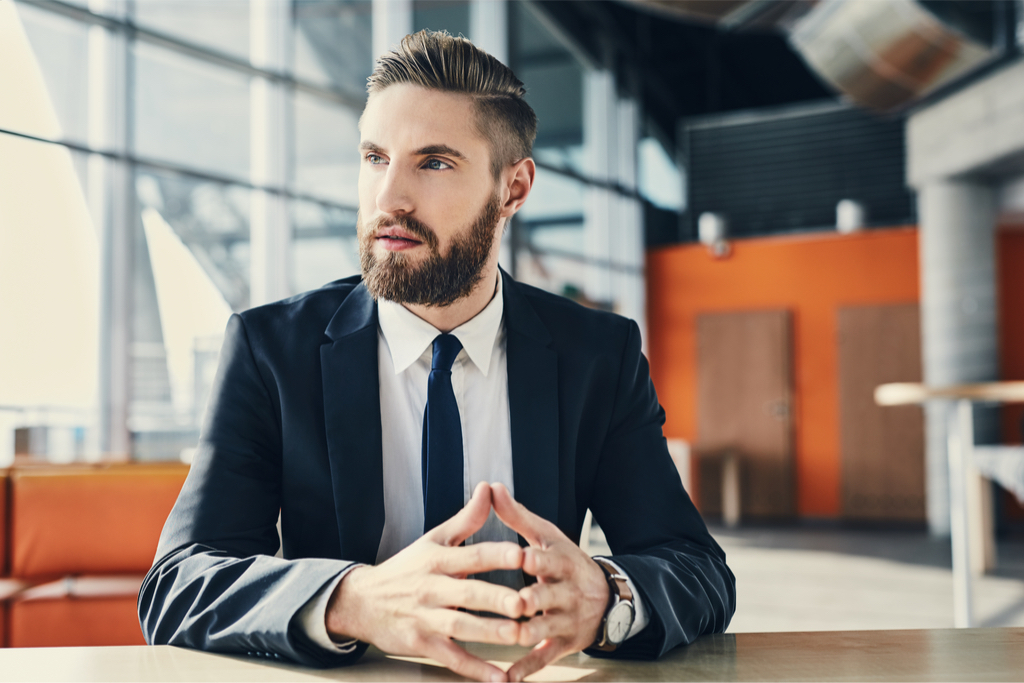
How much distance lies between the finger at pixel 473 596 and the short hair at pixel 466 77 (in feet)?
2.13

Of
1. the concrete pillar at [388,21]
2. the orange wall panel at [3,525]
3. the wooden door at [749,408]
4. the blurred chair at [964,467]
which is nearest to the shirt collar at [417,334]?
the orange wall panel at [3,525]

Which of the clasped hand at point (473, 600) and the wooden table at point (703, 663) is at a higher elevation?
the clasped hand at point (473, 600)

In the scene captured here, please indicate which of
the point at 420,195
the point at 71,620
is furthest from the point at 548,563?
Result: the point at 71,620

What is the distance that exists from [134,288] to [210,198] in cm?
90

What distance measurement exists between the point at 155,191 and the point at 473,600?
5.80 m

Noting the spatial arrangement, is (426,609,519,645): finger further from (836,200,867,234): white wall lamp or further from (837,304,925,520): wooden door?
(836,200,867,234): white wall lamp

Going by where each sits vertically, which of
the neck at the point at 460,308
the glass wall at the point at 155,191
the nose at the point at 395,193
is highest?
the glass wall at the point at 155,191

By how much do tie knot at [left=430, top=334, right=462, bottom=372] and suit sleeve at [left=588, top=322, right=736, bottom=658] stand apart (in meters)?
0.27

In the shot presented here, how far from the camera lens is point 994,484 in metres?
7.18

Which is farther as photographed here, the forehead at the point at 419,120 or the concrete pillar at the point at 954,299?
the concrete pillar at the point at 954,299

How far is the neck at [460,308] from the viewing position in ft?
3.83

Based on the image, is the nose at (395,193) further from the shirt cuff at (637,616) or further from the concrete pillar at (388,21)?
the concrete pillar at (388,21)

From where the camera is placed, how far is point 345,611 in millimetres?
771

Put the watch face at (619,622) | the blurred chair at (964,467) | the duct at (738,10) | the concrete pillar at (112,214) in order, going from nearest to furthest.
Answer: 1. the watch face at (619,622)
2. the blurred chair at (964,467)
3. the duct at (738,10)
4. the concrete pillar at (112,214)
